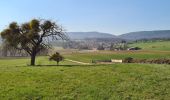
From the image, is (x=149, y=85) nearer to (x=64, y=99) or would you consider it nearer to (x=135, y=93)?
(x=135, y=93)

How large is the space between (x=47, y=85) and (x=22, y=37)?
2555cm

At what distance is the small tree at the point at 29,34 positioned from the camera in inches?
1832

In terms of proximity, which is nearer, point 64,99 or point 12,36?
point 64,99

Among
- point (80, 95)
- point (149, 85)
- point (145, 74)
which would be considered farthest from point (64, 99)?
point (145, 74)

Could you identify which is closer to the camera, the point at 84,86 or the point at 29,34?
the point at 84,86

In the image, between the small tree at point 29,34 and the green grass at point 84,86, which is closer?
the green grass at point 84,86

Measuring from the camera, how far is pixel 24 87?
21.4m

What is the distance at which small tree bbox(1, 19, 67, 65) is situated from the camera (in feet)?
153

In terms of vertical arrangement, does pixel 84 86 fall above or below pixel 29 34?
below

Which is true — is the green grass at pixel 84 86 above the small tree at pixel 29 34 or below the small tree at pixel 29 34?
below

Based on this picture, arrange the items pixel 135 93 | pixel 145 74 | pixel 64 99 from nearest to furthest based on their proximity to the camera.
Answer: pixel 64 99
pixel 135 93
pixel 145 74

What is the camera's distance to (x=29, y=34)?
45875 mm

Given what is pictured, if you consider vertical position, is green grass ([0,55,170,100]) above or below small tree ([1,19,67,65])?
below

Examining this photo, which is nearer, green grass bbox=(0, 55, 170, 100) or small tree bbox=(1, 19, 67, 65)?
green grass bbox=(0, 55, 170, 100)
